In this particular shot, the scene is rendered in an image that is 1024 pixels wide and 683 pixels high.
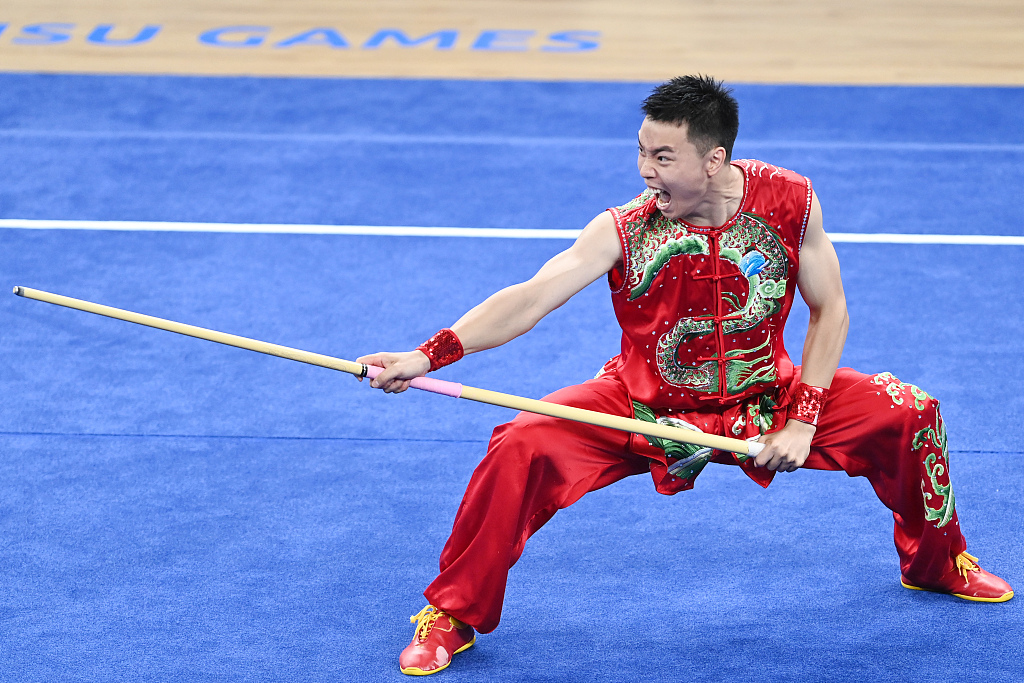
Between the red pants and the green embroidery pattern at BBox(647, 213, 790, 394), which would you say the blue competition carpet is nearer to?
the red pants

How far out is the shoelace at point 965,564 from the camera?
11.2ft

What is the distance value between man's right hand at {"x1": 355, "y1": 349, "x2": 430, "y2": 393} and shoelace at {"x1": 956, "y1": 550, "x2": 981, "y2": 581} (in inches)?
61.2

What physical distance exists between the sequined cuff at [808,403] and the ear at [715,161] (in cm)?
60

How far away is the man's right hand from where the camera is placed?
2.97 meters

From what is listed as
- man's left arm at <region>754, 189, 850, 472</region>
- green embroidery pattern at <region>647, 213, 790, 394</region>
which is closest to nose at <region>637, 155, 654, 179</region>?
green embroidery pattern at <region>647, 213, 790, 394</region>

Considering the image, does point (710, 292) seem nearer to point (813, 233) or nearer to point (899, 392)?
point (813, 233)

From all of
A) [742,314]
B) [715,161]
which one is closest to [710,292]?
[742,314]

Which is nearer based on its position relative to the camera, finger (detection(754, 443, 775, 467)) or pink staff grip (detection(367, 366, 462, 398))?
pink staff grip (detection(367, 366, 462, 398))

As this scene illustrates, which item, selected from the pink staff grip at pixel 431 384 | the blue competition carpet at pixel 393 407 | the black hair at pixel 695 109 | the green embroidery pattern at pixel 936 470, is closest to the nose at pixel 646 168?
the black hair at pixel 695 109

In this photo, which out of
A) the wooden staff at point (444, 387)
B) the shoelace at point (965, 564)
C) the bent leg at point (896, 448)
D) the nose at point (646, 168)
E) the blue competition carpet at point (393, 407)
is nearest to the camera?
the wooden staff at point (444, 387)

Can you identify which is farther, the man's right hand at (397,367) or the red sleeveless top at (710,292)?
the red sleeveless top at (710,292)

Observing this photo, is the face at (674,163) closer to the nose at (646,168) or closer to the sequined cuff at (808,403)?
the nose at (646,168)

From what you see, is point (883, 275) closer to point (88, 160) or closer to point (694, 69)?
point (694, 69)

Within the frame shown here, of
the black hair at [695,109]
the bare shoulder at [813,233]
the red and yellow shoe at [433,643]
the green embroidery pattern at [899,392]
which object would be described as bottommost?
the red and yellow shoe at [433,643]
